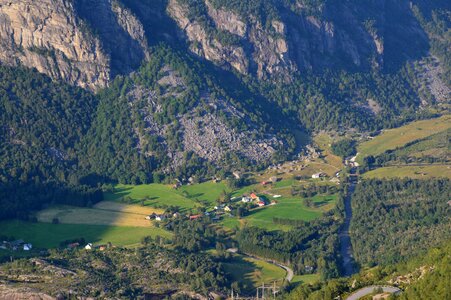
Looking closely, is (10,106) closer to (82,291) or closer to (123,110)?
(123,110)

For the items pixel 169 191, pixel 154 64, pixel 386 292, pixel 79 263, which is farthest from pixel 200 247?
pixel 154 64

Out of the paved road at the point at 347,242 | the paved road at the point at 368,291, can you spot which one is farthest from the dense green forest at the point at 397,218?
the paved road at the point at 368,291

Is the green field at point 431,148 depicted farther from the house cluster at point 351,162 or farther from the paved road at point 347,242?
the paved road at point 347,242

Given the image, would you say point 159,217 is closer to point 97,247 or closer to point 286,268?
point 97,247

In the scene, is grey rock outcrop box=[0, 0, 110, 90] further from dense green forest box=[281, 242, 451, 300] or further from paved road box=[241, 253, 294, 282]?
dense green forest box=[281, 242, 451, 300]

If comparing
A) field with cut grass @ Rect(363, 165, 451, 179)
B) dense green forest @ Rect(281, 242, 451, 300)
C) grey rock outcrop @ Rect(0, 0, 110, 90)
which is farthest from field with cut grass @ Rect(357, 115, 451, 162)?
dense green forest @ Rect(281, 242, 451, 300)

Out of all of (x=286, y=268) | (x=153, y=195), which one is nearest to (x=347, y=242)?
(x=286, y=268)
